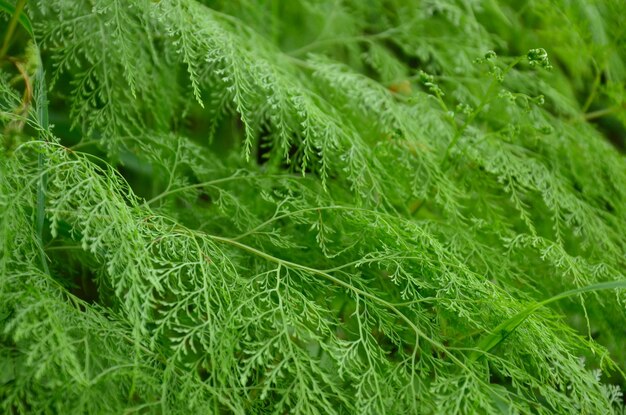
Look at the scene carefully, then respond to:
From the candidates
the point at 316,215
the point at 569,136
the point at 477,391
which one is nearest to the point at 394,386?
the point at 477,391

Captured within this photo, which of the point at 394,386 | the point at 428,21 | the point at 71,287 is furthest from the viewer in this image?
the point at 428,21

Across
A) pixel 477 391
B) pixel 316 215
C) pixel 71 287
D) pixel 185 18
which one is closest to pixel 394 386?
pixel 477 391

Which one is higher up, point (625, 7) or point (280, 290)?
point (625, 7)

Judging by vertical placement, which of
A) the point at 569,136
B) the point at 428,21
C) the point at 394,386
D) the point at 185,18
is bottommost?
the point at 394,386

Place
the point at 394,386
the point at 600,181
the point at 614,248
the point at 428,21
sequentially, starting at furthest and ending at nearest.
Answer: the point at 428,21 → the point at 600,181 → the point at 614,248 → the point at 394,386

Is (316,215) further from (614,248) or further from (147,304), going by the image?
(614,248)

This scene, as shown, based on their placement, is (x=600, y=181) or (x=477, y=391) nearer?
(x=477, y=391)

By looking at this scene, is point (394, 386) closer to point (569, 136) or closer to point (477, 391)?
point (477, 391)
